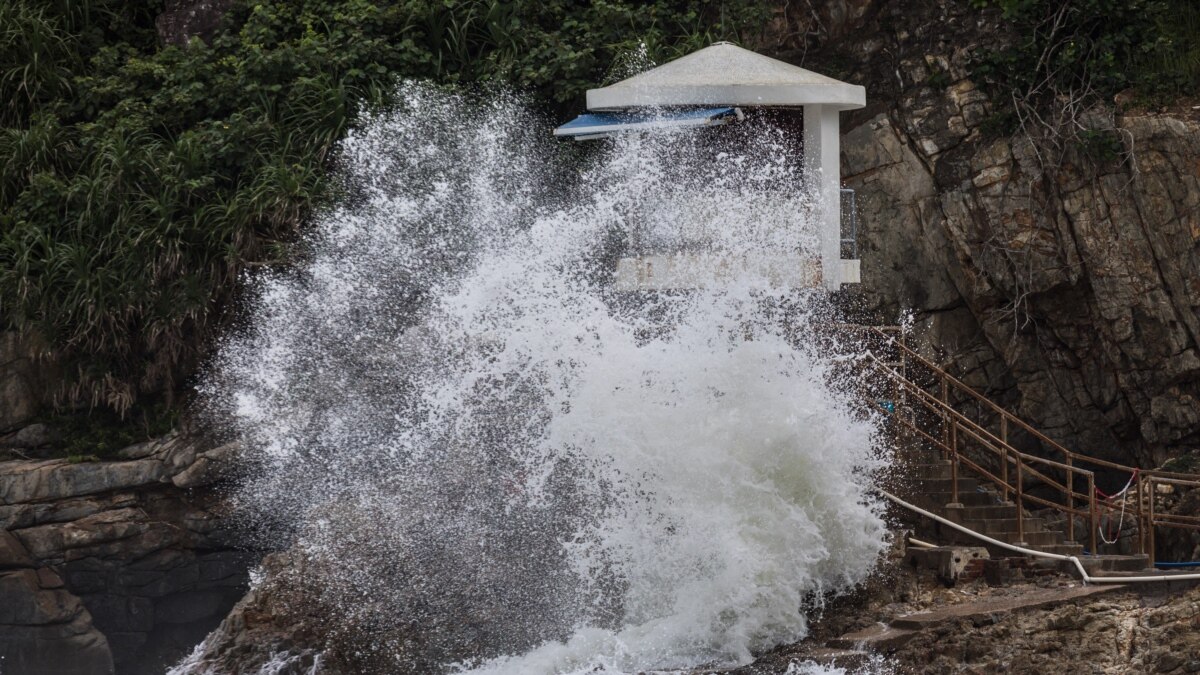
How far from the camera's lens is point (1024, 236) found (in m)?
15.9

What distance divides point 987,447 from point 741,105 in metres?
3.59

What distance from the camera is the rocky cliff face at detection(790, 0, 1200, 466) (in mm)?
15273

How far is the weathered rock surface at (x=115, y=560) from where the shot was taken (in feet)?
49.1

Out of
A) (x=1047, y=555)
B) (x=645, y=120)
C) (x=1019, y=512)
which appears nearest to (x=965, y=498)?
(x=1019, y=512)

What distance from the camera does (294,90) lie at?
17.1 meters

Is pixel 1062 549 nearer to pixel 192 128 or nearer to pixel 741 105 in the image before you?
pixel 741 105

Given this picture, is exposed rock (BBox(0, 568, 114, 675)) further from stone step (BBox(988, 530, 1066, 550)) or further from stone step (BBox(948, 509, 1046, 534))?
stone step (BBox(988, 530, 1066, 550))

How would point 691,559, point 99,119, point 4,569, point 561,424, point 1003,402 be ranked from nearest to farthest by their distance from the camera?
point 691,559, point 561,424, point 4,569, point 1003,402, point 99,119

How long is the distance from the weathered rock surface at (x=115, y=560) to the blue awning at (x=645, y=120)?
15.7ft

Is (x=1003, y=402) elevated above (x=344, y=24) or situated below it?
below

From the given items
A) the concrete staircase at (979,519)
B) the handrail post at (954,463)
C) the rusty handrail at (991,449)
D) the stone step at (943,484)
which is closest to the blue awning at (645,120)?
the rusty handrail at (991,449)

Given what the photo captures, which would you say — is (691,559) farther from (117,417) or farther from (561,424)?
(117,417)

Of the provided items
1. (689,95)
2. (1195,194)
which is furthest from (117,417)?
(1195,194)

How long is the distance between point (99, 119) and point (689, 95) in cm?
758
